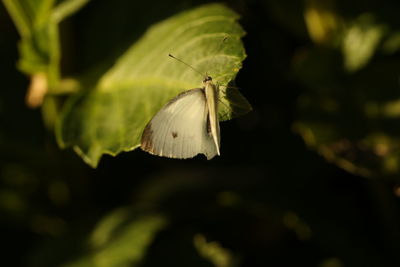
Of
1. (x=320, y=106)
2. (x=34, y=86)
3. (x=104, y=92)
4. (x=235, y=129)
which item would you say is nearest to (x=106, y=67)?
(x=104, y=92)

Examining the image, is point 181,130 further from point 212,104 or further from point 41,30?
point 41,30

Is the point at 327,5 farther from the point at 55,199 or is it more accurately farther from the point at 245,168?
the point at 55,199

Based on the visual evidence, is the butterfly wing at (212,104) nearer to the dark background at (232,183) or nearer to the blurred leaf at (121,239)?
the dark background at (232,183)

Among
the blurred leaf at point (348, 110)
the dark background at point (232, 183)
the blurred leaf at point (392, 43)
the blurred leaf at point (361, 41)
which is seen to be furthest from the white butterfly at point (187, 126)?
the blurred leaf at point (392, 43)

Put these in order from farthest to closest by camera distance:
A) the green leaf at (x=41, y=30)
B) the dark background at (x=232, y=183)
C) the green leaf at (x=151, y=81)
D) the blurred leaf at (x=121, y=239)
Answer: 1. the dark background at (x=232, y=183)
2. the blurred leaf at (x=121, y=239)
3. the green leaf at (x=41, y=30)
4. the green leaf at (x=151, y=81)

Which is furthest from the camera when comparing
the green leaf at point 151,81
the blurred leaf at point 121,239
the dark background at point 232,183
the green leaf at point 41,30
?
the dark background at point 232,183

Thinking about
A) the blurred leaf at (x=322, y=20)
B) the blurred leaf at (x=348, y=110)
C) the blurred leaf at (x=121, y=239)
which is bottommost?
the blurred leaf at (x=121, y=239)
